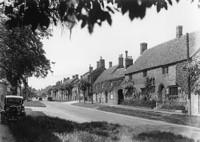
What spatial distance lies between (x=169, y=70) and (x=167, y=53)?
408 centimetres

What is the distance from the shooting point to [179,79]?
39531mm

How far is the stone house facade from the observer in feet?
127

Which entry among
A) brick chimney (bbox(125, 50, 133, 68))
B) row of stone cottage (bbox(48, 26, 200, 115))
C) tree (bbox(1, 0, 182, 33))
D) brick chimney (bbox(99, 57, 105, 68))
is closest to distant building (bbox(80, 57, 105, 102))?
brick chimney (bbox(99, 57, 105, 68))

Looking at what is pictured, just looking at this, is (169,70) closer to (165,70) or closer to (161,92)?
(165,70)

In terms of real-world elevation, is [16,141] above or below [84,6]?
below

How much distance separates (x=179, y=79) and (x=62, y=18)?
3672cm

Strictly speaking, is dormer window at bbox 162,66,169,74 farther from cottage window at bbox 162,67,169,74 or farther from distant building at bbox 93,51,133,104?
distant building at bbox 93,51,133,104

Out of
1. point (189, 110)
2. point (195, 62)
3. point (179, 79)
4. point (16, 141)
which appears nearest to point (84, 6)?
point (16, 141)

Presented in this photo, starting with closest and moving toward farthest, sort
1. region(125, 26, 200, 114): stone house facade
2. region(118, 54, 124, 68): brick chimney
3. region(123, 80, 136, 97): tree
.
Answer: region(125, 26, 200, 114): stone house facade → region(123, 80, 136, 97): tree → region(118, 54, 124, 68): brick chimney

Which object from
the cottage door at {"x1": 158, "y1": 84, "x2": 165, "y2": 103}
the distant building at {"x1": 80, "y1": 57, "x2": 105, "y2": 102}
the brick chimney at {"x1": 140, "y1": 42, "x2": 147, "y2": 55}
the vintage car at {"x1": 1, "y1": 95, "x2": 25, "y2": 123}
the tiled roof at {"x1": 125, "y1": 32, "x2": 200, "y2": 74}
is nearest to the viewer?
the vintage car at {"x1": 1, "y1": 95, "x2": 25, "y2": 123}

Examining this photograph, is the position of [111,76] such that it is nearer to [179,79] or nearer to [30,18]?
[179,79]

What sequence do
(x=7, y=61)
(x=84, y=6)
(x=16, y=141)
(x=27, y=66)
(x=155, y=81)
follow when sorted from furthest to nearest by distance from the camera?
(x=155, y=81), (x=27, y=66), (x=7, y=61), (x=16, y=141), (x=84, y=6)

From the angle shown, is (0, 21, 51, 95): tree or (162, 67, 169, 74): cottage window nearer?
(0, 21, 51, 95): tree

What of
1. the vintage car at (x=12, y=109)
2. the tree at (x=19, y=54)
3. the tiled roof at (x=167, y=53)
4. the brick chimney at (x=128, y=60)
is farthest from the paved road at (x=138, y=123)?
the brick chimney at (x=128, y=60)
